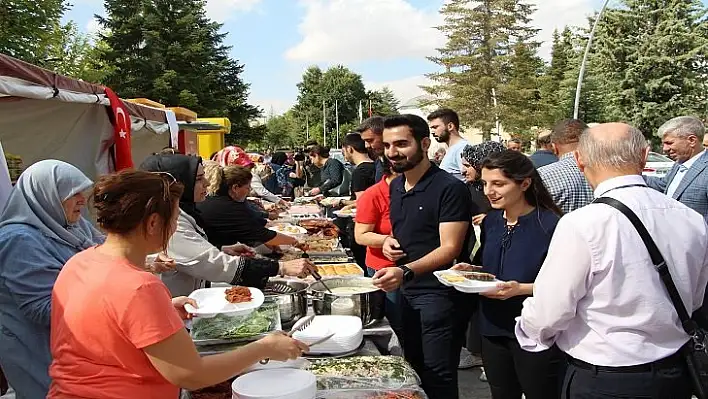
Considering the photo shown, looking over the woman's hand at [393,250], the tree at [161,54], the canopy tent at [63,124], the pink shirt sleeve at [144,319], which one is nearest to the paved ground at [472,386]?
the woman's hand at [393,250]

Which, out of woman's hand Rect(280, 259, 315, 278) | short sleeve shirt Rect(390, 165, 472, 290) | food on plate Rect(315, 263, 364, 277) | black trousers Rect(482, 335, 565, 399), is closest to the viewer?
black trousers Rect(482, 335, 565, 399)

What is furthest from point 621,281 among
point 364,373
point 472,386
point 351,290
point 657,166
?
point 657,166

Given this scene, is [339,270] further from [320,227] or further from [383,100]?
[383,100]

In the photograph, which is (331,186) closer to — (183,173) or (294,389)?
(183,173)

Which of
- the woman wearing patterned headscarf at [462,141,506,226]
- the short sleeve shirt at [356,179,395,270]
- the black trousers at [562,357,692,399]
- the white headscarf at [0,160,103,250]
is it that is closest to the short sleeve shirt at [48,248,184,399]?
the white headscarf at [0,160,103,250]

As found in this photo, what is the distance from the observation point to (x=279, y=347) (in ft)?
5.26

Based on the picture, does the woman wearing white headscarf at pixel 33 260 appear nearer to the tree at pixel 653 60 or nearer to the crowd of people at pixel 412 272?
the crowd of people at pixel 412 272

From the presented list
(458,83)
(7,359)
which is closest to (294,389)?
(7,359)

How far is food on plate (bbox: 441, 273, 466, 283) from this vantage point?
234 centimetres

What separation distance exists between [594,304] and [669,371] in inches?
12.4

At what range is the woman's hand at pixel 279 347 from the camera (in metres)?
1.58

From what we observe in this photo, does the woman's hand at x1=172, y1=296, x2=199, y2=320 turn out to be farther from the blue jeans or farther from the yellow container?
the yellow container

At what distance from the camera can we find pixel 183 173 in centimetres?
284

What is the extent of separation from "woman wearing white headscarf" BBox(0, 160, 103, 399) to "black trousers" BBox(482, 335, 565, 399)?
1809 mm
